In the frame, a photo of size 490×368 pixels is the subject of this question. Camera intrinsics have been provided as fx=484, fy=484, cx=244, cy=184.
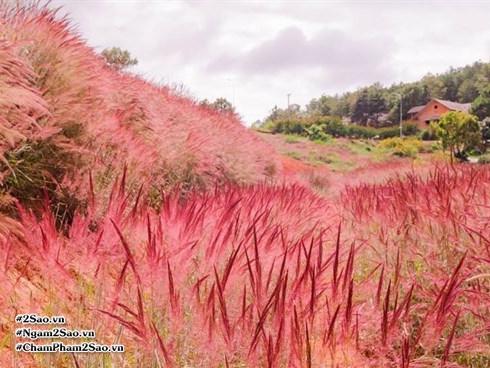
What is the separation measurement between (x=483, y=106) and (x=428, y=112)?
2588cm

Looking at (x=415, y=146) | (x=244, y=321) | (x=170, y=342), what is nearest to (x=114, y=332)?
(x=170, y=342)

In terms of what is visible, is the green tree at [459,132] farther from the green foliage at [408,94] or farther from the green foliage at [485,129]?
the green foliage at [408,94]

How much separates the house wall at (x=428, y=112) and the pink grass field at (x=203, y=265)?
73.5 metres

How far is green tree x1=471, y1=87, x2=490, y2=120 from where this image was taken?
48.9m

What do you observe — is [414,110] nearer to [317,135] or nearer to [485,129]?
[485,129]

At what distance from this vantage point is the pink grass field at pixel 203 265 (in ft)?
5.00

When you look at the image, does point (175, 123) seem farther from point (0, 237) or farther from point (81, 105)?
point (0, 237)

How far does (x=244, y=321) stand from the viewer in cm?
152

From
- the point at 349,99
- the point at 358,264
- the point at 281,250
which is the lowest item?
the point at 358,264

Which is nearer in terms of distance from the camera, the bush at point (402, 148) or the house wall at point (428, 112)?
the bush at point (402, 148)

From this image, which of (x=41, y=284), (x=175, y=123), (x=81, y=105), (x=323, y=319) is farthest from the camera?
(x=175, y=123)

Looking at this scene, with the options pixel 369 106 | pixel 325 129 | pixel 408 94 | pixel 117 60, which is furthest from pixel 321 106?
pixel 117 60

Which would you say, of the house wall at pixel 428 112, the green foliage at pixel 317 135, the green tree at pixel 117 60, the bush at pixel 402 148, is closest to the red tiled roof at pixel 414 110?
the house wall at pixel 428 112

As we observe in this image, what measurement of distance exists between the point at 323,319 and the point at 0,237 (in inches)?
60.1
